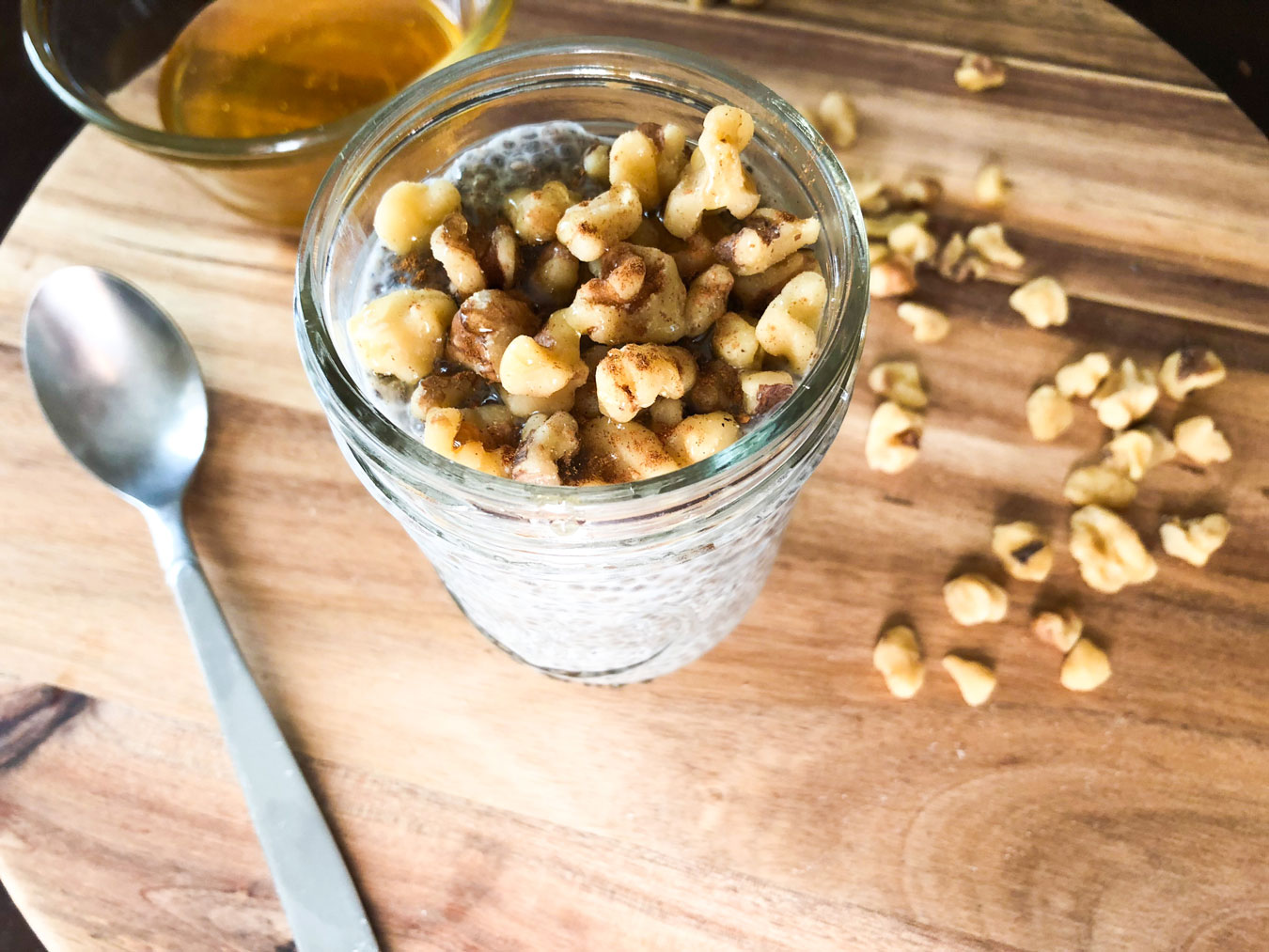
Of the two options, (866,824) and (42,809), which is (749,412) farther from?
(42,809)

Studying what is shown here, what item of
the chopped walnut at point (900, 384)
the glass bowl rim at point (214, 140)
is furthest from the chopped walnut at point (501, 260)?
the chopped walnut at point (900, 384)

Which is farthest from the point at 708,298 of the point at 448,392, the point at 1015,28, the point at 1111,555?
the point at 1015,28

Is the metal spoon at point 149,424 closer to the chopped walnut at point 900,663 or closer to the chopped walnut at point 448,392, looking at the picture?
the chopped walnut at point 448,392

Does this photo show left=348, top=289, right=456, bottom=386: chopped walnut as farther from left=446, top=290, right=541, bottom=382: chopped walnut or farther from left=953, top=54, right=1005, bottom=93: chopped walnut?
left=953, top=54, right=1005, bottom=93: chopped walnut

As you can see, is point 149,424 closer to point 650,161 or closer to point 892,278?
point 650,161

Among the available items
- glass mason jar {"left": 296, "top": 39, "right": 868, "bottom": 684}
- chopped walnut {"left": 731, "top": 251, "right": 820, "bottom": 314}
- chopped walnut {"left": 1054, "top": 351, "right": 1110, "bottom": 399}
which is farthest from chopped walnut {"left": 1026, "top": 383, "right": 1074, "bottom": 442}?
chopped walnut {"left": 731, "top": 251, "right": 820, "bottom": 314}

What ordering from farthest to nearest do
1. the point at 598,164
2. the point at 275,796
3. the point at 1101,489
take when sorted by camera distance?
the point at 1101,489 → the point at 275,796 → the point at 598,164

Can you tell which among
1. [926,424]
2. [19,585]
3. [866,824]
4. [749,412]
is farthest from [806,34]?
[19,585]
